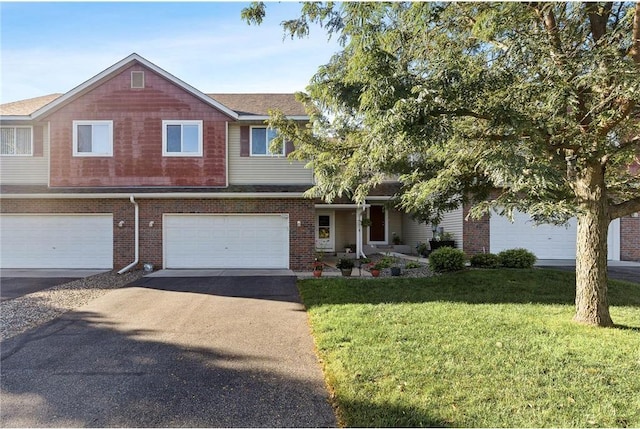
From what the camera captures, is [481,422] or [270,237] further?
[270,237]

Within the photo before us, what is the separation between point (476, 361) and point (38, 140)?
635 inches

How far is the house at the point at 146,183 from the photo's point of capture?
1319cm

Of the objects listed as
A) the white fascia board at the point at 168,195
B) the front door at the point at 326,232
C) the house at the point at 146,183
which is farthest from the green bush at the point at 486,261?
the front door at the point at 326,232

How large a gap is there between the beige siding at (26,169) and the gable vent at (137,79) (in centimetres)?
368

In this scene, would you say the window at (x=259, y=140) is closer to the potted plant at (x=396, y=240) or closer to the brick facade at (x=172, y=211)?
the brick facade at (x=172, y=211)

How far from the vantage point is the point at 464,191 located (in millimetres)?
8141

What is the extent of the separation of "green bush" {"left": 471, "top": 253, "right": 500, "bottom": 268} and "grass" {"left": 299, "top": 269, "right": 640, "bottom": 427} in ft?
12.9

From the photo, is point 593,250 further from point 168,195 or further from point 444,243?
point 168,195

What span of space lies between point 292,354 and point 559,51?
224 inches

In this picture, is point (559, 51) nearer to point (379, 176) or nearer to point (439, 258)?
point (379, 176)

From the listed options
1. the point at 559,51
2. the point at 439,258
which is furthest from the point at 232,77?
the point at 439,258

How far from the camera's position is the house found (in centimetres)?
1319

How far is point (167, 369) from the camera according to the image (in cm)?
470

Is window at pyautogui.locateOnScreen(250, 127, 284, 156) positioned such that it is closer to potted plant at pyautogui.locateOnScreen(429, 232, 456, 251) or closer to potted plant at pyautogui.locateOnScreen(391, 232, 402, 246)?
potted plant at pyautogui.locateOnScreen(429, 232, 456, 251)
